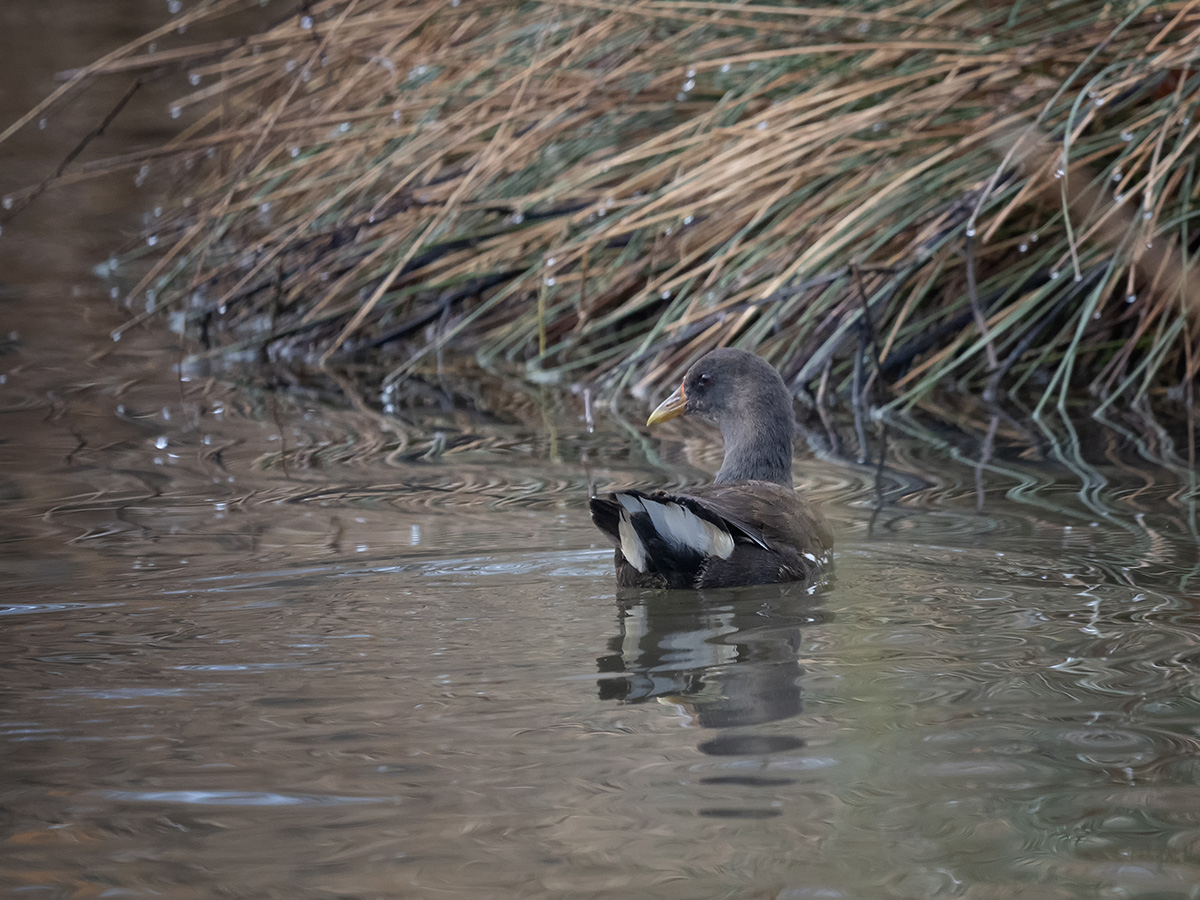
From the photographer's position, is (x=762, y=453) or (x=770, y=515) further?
(x=762, y=453)

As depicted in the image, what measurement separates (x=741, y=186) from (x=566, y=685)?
2.99 m

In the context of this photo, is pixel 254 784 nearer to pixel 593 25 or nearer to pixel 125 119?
pixel 593 25

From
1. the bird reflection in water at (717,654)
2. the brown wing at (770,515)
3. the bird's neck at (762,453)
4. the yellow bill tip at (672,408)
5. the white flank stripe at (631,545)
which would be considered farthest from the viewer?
the yellow bill tip at (672,408)

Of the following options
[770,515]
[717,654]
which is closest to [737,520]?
[770,515]

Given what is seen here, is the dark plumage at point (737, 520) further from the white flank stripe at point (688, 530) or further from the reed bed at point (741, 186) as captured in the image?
the reed bed at point (741, 186)

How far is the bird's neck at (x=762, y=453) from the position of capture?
Result: 4.20m

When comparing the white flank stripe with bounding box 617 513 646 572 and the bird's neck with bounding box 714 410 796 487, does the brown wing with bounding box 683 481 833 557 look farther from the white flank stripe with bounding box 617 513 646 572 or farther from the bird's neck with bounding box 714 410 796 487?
the bird's neck with bounding box 714 410 796 487

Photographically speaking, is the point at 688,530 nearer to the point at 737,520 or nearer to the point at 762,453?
the point at 737,520

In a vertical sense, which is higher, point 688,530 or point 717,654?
point 688,530

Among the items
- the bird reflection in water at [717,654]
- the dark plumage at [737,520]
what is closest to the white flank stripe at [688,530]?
the dark plumage at [737,520]

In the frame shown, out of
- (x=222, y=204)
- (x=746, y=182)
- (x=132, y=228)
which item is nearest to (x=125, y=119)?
(x=132, y=228)

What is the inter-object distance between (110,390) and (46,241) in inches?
164

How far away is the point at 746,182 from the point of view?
540 cm

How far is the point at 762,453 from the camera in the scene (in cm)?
420
